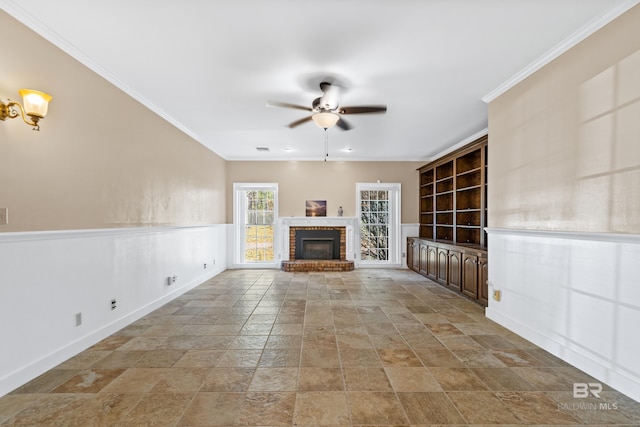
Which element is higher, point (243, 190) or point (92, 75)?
point (92, 75)

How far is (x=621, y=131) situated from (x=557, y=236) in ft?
3.26

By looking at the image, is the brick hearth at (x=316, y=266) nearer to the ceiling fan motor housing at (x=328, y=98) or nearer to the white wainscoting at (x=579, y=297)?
the white wainscoting at (x=579, y=297)

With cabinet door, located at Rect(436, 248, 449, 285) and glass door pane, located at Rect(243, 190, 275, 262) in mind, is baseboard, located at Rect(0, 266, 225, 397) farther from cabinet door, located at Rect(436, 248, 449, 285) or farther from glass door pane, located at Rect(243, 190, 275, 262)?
cabinet door, located at Rect(436, 248, 449, 285)

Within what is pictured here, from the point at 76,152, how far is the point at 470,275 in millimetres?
5207

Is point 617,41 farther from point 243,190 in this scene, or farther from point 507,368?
point 243,190

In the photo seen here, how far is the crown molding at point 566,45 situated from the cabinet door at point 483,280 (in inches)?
88.8

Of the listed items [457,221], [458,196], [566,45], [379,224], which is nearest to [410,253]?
[379,224]

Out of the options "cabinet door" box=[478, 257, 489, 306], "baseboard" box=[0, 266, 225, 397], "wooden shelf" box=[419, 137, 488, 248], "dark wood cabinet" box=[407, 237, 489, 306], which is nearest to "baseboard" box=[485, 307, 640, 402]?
"cabinet door" box=[478, 257, 489, 306]

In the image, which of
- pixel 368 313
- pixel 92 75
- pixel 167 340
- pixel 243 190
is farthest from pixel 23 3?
pixel 243 190

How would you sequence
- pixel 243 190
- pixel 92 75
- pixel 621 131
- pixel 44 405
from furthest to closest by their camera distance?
pixel 243 190 < pixel 92 75 < pixel 621 131 < pixel 44 405

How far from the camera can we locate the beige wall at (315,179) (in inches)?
288

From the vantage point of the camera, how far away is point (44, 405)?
1973mm

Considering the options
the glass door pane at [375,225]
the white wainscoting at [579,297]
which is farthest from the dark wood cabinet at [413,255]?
the white wainscoting at [579,297]

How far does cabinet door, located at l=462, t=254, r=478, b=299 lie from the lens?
421 cm
